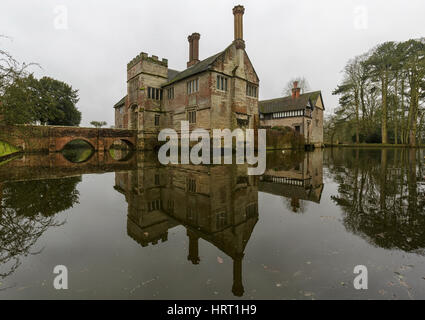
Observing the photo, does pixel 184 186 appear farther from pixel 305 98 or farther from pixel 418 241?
pixel 305 98

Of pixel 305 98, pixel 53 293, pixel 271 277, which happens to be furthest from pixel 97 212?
pixel 305 98

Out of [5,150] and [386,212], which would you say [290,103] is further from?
[5,150]

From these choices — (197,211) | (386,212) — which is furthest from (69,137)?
(386,212)

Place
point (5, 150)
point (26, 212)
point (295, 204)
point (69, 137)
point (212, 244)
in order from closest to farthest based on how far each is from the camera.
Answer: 1. point (212, 244)
2. point (26, 212)
3. point (295, 204)
4. point (5, 150)
5. point (69, 137)

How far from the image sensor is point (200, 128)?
23828 millimetres

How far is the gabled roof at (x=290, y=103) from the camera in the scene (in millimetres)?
40272

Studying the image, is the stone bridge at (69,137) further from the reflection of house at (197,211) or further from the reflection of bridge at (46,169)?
the reflection of house at (197,211)

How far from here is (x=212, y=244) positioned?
348 centimetres

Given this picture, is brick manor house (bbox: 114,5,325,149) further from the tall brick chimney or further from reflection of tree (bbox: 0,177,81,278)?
reflection of tree (bbox: 0,177,81,278)

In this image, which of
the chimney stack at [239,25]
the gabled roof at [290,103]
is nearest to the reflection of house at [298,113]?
the gabled roof at [290,103]

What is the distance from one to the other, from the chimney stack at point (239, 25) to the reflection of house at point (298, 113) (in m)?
20.0

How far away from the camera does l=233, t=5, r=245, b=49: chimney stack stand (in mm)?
23641

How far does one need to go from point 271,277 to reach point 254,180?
6.31 meters

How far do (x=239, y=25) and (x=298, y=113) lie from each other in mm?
21979
